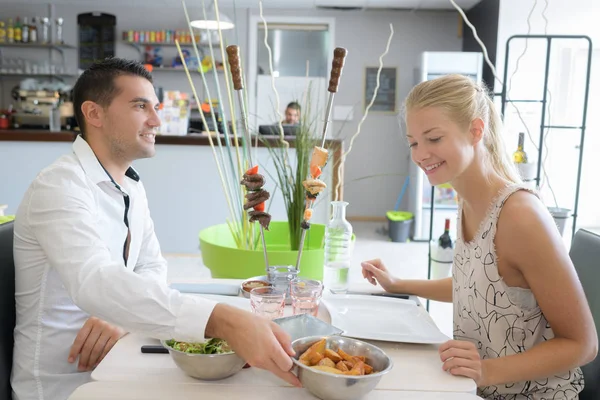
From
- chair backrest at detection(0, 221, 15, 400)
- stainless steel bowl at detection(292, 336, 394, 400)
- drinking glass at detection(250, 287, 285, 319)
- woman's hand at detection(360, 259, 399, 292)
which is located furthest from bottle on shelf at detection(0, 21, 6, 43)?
stainless steel bowl at detection(292, 336, 394, 400)

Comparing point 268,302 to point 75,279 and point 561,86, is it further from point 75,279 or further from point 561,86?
point 561,86

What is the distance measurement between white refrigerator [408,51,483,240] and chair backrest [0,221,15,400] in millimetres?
4798

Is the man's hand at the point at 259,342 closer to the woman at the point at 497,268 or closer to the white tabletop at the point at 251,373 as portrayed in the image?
the white tabletop at the point at 251,373

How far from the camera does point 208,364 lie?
3.08ft

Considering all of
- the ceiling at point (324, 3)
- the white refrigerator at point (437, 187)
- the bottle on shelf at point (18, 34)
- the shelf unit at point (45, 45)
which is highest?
the ceiling at point (324, 3)

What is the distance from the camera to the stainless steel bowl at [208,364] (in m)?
0.93

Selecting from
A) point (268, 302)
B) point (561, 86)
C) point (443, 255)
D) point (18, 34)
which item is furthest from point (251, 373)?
point (18, 34)

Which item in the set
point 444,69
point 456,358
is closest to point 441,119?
point 456,358

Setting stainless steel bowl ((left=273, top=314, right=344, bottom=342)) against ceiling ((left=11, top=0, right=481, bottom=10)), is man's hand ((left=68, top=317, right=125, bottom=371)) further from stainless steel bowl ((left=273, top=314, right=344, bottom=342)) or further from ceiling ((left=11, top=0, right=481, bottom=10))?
ceiling ((left=11, top=0, right=481, bottom=10))

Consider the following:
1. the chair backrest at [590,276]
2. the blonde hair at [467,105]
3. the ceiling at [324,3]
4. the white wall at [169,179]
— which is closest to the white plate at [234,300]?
the blonde hair at [467,105]

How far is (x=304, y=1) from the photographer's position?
656cm

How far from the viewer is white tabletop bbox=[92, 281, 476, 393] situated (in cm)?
97

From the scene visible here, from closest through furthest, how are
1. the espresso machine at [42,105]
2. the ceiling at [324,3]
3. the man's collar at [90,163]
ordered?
the man's collar at [90,163], the espresso machine at [42,105], the ceiling at [324,3]

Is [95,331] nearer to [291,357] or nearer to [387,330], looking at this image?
[291,357]
